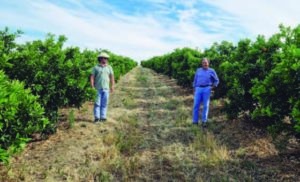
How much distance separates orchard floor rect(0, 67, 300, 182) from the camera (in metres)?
6.85

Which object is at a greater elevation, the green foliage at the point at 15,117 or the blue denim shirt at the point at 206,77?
the blue denim shirt at the point at 206,77

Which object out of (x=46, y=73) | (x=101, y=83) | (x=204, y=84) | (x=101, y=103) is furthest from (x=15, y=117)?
(x=204, y=84)

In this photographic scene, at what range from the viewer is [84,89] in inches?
419

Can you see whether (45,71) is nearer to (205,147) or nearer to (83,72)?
(83,72)

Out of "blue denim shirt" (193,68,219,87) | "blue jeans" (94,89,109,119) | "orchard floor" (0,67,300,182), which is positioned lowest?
"orchard floor" (0,67,300,182)

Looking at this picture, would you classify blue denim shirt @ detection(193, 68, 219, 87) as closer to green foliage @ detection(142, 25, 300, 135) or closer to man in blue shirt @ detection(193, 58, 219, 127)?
man in blue shirt @ detection(193, 58, 219, 127)

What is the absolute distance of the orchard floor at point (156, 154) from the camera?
6.85 meters

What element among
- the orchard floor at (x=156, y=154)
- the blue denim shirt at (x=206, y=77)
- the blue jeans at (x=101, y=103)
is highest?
the blue denim shirt at (x=206, y=77)

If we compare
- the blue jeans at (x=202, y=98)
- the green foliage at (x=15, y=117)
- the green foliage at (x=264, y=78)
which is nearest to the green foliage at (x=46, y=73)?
the green foliage at (x=15, y=117)

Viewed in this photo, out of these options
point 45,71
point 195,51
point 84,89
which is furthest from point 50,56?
point 195,51

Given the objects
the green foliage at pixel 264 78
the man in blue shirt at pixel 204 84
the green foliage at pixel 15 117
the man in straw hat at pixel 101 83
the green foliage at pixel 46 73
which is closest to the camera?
the green foliage at pixel 15 117

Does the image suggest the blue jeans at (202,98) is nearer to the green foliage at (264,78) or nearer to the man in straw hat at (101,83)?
the green foliage at (264,78)

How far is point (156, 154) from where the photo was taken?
26.8ft

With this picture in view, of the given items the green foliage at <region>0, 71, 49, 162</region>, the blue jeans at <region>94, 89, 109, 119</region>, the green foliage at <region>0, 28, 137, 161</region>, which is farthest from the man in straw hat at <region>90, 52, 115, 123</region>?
the green foliage at <region>0, 71, 49, 162</region>
